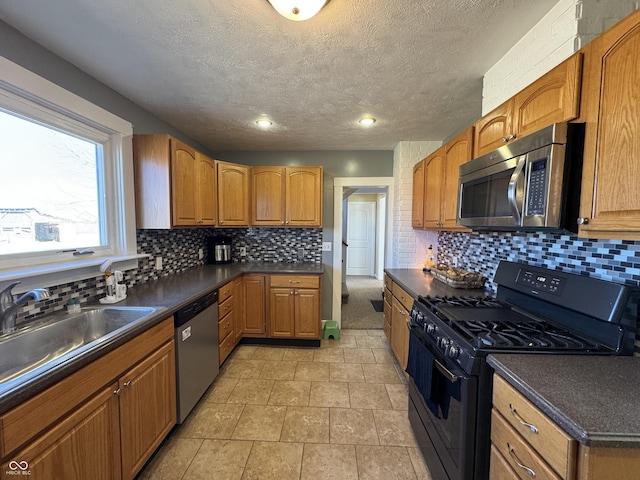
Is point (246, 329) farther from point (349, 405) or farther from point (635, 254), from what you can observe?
point (635, 254)

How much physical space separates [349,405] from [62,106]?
2.78m

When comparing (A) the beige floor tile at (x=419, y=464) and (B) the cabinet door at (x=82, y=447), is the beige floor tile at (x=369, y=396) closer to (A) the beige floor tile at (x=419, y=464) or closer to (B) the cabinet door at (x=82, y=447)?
(A) the beige floor tile at (x=419, y=464)

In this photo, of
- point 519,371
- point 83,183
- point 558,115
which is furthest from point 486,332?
point 83,183

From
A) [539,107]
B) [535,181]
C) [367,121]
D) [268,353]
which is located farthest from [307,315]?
[539,107]

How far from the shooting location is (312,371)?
96.7 inches

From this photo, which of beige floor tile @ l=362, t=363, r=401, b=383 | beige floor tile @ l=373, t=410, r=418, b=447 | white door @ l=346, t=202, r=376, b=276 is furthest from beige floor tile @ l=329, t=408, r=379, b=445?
white door @ l=346, t=202, r=376, b=276

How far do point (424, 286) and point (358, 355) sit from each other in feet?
3.71

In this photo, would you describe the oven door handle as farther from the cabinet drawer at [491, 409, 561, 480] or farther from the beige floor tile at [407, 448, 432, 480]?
the beige floor tile at [407, 448, 432, 480]

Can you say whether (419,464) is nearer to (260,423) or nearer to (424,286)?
Answer: (260,423)

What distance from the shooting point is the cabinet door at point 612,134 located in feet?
2.76

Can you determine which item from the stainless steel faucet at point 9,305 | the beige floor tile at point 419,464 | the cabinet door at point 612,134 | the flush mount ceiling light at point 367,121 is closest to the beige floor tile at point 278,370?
the beige floor tile at point 419,464

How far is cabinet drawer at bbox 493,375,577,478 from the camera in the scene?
0.70m

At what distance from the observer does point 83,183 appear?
69.7 inches

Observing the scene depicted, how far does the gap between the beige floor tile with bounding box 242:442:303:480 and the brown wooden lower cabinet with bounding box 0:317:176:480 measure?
1.84 ft
